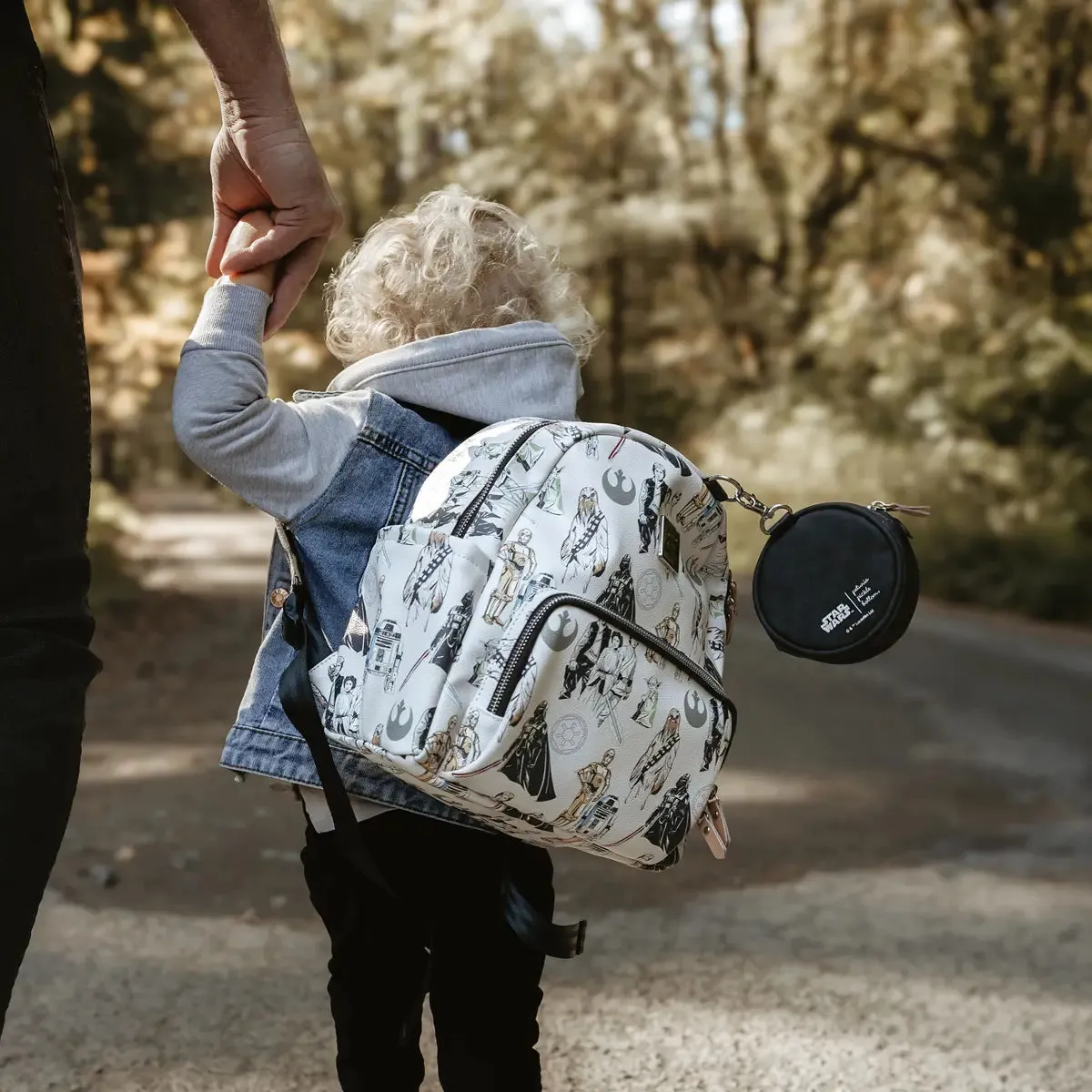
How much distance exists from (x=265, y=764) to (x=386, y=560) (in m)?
0.37

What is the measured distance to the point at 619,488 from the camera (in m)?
2.02

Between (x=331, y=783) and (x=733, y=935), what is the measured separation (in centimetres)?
221

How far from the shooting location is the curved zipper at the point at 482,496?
2.00 m

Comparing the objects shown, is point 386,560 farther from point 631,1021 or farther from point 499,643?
point 631,1021

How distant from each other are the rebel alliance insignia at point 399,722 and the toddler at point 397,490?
0.70 feet

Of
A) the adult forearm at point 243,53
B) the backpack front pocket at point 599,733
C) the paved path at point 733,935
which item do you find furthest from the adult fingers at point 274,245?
the paved path at point 733,935

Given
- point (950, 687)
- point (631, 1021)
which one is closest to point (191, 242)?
point (950, 687)

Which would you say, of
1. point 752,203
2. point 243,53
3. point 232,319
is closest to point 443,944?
point 232,319

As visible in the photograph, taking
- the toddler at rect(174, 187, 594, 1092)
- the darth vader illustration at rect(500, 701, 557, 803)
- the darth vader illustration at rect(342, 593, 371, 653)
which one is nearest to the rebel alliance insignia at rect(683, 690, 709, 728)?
the darth vader illustration at rect(500, 701, 557, 803)

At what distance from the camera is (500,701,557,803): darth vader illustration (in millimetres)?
1918

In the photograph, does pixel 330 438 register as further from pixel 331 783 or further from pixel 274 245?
pixel 331 783

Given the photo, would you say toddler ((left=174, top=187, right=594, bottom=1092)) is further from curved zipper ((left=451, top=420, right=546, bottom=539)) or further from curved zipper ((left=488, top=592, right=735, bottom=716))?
curved zipper ((left=488, top=592, right=735, bottom=716))

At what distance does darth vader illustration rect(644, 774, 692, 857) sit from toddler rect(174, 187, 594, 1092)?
10.0 inches

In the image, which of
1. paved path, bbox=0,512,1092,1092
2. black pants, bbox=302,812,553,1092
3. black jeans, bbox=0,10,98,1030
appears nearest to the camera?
black jeans, bbox=0,10,98,1030
